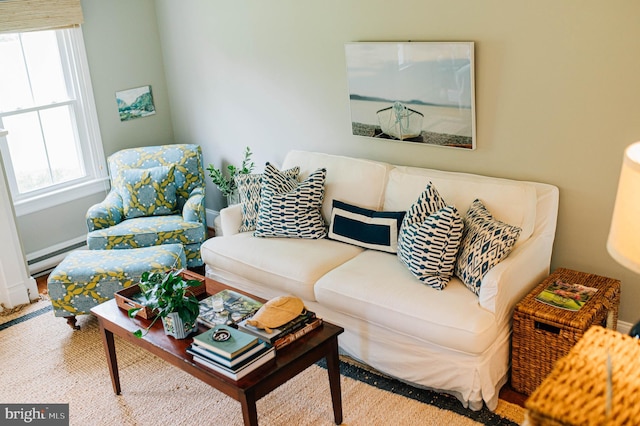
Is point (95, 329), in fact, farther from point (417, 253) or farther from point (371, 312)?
point (417, 253)

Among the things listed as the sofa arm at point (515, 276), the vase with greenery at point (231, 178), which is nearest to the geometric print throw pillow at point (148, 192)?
the vase with greenery at point (231, 178)

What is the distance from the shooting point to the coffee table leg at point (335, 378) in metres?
2.87

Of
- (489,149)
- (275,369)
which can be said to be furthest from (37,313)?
→ (489,149)

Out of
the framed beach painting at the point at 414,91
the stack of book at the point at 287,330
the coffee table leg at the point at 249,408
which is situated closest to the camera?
the coffee table leg at the point at 249,408

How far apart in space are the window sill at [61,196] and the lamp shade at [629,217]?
13.7 feet

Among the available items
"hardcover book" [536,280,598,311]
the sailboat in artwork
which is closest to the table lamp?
"hardcover book" [536,280,598,311]

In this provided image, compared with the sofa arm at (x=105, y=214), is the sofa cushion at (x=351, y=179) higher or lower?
higher

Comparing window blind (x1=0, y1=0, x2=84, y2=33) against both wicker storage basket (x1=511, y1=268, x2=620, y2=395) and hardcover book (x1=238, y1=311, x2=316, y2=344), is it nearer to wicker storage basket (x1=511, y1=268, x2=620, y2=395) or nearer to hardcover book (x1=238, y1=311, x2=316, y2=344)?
hardcover book (x1=238, y1=311, x2=316, y2=344)

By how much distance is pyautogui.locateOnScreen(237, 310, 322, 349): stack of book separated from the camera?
8.96 feet

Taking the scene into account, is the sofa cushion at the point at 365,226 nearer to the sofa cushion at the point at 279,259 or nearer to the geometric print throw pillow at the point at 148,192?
the sofa cushion at the point at 279,259

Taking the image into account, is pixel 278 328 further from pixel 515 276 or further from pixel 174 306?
pixel 515 276

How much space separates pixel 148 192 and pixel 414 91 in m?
2.08

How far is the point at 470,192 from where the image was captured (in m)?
3.45

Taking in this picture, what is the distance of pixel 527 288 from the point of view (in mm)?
3213
